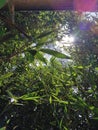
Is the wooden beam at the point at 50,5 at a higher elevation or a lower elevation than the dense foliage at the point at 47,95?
higher

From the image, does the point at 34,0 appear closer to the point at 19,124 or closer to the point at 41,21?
the point at 19,124

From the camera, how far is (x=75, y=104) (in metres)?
1.39

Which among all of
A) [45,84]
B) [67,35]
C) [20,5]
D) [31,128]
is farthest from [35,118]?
[67,35]

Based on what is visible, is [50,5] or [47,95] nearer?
[50,5]

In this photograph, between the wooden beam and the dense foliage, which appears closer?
the wooden beam

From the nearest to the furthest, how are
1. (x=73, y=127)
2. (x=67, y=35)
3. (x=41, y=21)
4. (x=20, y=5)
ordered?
(x=20, y=5)
(x=73, y=127)
(x=41, y=21)
(x=67, y=35)

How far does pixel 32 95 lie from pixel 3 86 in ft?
Answer: 0.76

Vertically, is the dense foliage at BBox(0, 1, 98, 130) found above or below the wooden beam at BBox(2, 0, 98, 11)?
below

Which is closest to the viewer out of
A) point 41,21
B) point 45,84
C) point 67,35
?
point 45,84

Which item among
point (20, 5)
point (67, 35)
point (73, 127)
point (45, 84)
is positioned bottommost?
point (73, 127)

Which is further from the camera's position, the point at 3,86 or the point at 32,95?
the point at 3,86

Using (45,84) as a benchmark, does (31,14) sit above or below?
above

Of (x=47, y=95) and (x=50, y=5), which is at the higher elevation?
(x=50, y=5)

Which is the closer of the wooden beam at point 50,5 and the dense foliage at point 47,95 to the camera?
the wooden beam at point 50,5
